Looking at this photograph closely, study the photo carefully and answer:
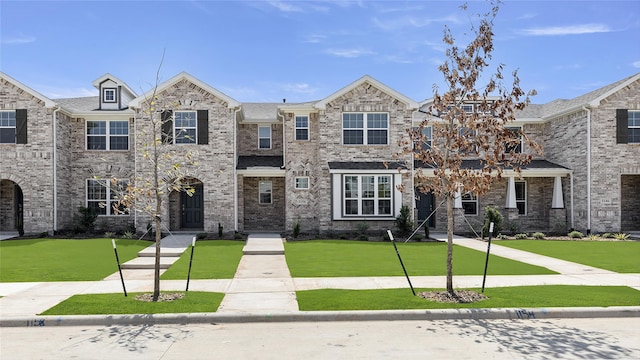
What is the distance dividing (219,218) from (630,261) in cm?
1704

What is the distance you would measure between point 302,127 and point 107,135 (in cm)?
1034

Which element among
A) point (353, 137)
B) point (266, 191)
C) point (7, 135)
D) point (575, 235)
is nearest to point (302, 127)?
point (353, 137)

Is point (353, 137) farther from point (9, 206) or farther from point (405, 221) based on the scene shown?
point (9, 206)

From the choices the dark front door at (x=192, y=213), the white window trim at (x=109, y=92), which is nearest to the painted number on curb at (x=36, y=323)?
the dark front door at (x=192, y=213)

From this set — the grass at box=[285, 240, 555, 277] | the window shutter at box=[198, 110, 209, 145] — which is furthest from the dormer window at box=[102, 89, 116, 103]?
the grass at box=[285, 240, 555, 277]

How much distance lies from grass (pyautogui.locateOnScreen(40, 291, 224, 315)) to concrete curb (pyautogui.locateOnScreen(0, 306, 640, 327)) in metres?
0.29

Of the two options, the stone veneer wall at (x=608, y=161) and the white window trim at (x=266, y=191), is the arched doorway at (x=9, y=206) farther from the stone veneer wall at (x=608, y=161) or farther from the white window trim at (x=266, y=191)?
the stone veneer wall at (x=608, y=161)

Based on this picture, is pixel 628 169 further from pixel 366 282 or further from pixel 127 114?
pixel 127 114

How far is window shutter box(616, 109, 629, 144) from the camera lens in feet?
78.9

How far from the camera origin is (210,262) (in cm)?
1518

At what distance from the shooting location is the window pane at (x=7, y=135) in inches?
928

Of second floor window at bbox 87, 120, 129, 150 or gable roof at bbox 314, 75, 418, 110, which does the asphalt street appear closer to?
gable roof at bbox 314, 75, 418, 110

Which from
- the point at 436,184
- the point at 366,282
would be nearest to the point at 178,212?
the point at 366,282

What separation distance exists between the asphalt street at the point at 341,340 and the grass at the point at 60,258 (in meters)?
4.93
